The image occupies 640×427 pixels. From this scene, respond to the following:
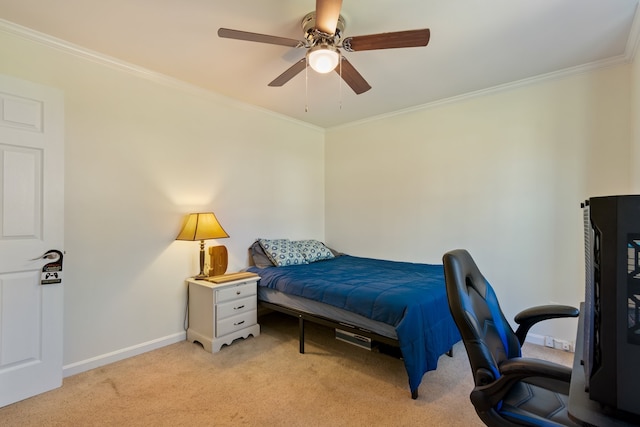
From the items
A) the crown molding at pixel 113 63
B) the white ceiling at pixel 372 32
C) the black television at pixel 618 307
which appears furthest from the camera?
the crown molding at pixel 113 63

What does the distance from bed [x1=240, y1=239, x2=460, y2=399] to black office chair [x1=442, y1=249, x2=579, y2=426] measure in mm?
659

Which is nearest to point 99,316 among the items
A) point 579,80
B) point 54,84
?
point 54,84

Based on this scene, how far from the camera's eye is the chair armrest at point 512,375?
99cm

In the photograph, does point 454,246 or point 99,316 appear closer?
point 99,316

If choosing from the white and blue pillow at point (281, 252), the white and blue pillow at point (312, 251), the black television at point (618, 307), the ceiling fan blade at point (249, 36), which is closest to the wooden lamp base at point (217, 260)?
the white and blue pillow at point (281, 252)

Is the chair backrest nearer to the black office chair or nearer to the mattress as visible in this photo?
the black office chair

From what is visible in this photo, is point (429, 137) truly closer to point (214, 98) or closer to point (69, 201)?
point (214, 98)

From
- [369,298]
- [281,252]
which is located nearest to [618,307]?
[369,298]

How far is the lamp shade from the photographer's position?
2.90m

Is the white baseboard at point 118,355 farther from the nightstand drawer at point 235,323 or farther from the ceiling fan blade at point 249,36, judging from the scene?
the ceiling fan blade at point 249,36

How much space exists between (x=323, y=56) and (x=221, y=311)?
7.65 ft

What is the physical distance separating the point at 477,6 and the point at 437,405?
261cm

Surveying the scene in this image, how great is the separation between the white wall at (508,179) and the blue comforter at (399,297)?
2.16ft

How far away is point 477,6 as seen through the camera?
1934 millimetres
